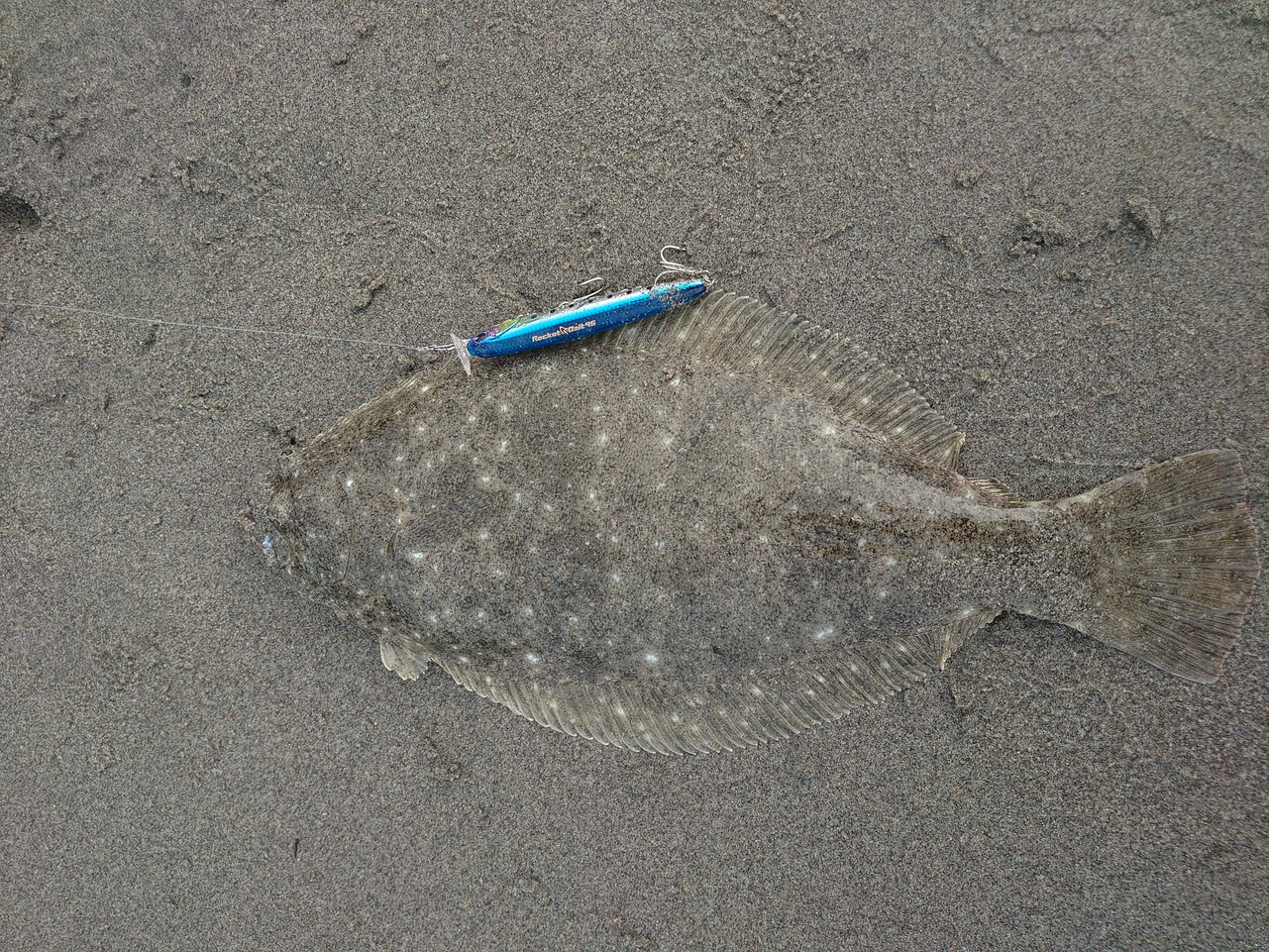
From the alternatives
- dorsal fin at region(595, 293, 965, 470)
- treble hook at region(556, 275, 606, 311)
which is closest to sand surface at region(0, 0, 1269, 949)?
treble hook at region(556, 275, 606, 311)

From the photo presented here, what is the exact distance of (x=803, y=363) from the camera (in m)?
2.40

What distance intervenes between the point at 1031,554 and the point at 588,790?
1.67 m

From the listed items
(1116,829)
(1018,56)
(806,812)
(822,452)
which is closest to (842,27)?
(1018,56)

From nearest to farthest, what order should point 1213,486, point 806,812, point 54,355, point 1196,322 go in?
point 1213,486 < point 1196,322 < point 806,812 < point 54,355

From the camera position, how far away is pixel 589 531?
2.24 meters

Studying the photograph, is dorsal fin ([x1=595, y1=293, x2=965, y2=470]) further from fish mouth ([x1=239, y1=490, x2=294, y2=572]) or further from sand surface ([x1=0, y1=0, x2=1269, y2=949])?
fish mouth ([x1=239, y1=490, x2=294, y2=572])

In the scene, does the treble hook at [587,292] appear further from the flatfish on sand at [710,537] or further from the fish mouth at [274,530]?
the fish mouth at [274,530]

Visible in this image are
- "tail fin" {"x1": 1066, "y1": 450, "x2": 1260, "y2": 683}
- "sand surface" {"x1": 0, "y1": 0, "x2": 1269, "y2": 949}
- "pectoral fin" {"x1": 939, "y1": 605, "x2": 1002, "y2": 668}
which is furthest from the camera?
"sand surface" {"x1": 0, "y1": 0, "x2": 1269, "y2": 949}

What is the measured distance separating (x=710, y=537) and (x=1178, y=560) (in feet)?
4.58

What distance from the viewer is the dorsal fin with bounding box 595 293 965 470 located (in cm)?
237

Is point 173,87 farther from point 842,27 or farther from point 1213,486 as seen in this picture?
point 1213,486

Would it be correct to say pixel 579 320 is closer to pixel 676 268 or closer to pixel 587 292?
pixel 587 292

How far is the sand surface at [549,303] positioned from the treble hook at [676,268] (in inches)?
3.3

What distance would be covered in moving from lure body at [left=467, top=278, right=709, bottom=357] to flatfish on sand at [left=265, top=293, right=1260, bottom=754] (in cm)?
6
